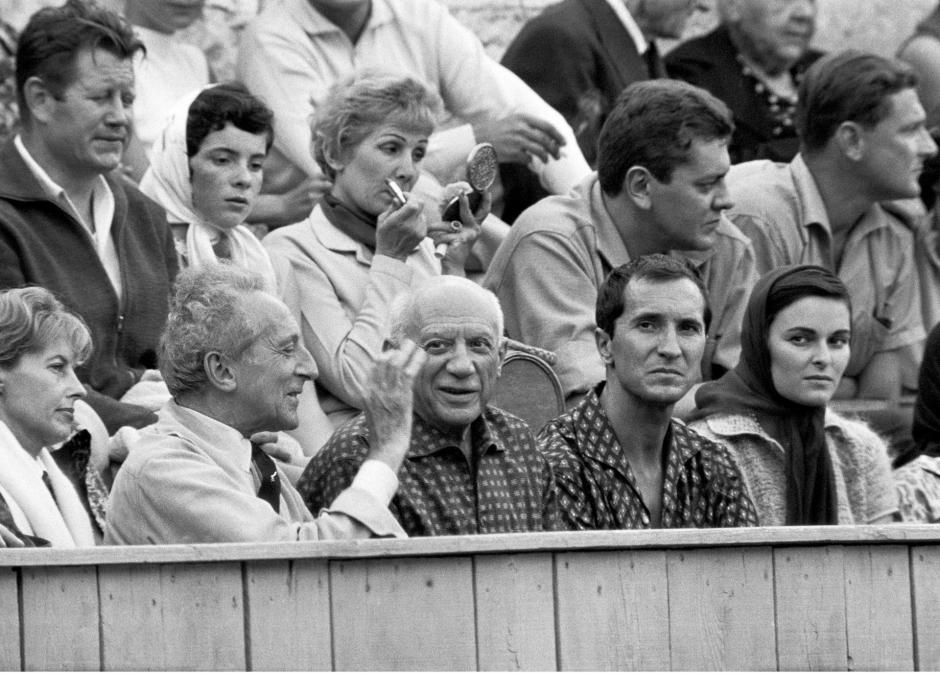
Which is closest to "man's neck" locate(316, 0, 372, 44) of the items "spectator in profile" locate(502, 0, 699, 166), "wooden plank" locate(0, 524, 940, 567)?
"spectator in profile" locate(502, 0, 699, 166)

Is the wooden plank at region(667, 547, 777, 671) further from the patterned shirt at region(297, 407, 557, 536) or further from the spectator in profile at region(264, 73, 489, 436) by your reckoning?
the spectator in profile at region(264, 73, 489, 436)

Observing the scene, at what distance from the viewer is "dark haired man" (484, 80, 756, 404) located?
5.84m

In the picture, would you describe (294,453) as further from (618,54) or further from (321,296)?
(618,54)

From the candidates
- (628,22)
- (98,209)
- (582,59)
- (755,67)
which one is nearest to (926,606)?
(98,209)

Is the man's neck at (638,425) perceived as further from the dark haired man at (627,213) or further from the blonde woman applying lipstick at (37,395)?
the blonde woman applying lipstick at (37,395)

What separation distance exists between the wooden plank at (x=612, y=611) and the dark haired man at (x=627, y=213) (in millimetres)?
1744

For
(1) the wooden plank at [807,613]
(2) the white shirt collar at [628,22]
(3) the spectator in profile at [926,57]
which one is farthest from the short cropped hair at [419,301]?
(3) the spectator in profile at [926,57]

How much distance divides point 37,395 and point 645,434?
1.29 metres

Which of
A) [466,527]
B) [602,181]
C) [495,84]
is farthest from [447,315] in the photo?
[495,84]

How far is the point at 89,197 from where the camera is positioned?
556 centimetres

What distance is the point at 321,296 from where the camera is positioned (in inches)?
222

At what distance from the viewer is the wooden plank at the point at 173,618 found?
3996 mm

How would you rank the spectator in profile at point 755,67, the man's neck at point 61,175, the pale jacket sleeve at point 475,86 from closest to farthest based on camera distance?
the man's neck at point 61,175, the pale jacket sleeve at point 475,86, the spectator in profile at point 755,67

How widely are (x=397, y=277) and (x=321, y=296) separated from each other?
0.74ft
